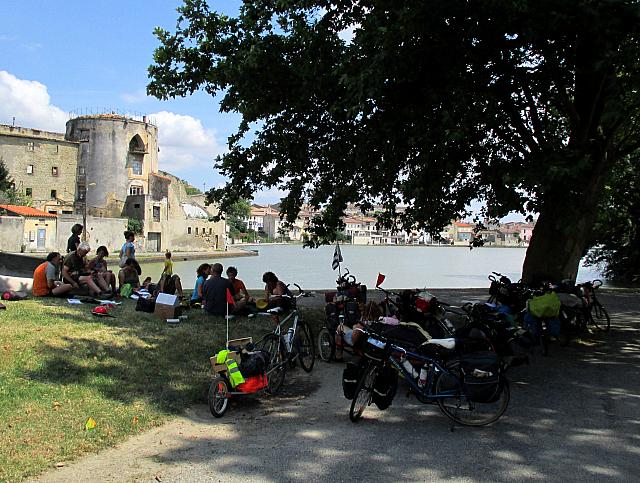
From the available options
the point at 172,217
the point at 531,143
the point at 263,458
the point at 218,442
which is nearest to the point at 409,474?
the point at 263,458

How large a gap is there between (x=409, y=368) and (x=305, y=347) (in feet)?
7.68

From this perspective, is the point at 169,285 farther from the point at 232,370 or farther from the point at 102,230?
the point at 102,230

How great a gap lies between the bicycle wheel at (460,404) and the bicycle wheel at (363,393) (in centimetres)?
65

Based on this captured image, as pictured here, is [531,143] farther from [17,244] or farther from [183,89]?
[17,244]

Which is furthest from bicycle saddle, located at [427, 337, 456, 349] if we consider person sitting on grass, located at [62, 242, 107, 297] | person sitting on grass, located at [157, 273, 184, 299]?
person sitting on grass, located at [62, 242, 107, 297]

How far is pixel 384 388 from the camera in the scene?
5.89 metres

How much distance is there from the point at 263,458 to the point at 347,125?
6301mm

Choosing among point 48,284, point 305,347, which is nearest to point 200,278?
point 48,284

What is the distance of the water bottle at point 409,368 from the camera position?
6.00 m

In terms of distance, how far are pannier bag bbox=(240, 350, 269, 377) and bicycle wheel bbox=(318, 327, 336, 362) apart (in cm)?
215

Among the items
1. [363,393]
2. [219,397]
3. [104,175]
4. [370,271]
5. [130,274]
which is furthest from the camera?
[104,175]

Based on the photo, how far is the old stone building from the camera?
70125 millimetres

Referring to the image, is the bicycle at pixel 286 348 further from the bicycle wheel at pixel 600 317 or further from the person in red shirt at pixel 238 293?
the bicycle wheel at pixel 600 317

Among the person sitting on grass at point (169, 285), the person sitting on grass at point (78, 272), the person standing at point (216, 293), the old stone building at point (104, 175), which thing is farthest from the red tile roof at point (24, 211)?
the person standing at point (216, 293)
